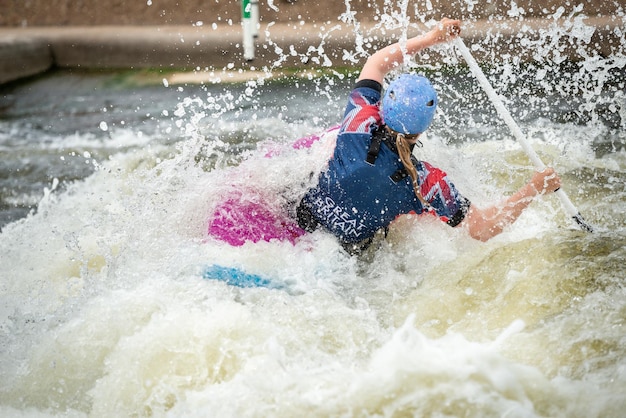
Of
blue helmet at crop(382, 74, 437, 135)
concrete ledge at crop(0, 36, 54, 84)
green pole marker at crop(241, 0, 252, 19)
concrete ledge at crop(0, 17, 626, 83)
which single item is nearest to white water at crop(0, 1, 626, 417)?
blue helmet at crop(382, 74, 437, 135)

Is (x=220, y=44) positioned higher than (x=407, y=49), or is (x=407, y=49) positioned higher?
(x=407, y=49)

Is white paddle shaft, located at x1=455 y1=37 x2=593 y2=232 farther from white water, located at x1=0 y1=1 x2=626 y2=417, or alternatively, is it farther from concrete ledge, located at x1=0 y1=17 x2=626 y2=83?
concrete ledge, located at x1=0 y1=17 x2=626 y2=83

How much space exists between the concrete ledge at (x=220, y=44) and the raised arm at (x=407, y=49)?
5.02 m

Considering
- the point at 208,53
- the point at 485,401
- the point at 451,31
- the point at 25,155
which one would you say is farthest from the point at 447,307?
the point at 208,53

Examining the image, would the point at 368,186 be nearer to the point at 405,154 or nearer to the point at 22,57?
the point at 405,154

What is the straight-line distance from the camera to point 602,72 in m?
8.57

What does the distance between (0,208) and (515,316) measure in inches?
189

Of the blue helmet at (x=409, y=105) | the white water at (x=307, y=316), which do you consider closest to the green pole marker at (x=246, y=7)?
the white water at (x=307, y=316)

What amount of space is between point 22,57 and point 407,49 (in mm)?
→ 7764

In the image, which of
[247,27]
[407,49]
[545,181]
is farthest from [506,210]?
[247,27]

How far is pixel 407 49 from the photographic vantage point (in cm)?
405

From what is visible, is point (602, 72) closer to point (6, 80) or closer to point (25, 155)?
point (25, 155)

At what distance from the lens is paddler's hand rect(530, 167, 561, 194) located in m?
3.59

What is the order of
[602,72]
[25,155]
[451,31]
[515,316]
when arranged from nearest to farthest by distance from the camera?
[515,316]
[451,31]
[25,155]
[602,72]
